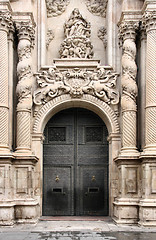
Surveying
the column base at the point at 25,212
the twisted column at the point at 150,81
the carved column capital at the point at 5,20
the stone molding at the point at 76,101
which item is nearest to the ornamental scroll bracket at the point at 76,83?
the stone molding at the point at 76,101

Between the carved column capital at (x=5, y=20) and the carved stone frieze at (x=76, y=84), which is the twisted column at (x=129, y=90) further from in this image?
the carved column capital at (x=5, y=20)

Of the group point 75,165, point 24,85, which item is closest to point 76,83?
point 24,85

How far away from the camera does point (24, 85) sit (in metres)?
14.6

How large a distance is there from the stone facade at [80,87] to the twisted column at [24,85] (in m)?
0.04

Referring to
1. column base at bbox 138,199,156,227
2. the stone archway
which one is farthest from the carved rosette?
column base at bbox 138,199,156,227

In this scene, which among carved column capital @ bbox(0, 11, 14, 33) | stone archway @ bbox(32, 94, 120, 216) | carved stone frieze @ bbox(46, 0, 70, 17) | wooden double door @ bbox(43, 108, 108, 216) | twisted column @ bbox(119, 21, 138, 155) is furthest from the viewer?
carved stone frieze @ bbox(46, 0, 70, 17)

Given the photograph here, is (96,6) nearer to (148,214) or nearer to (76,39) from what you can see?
(76,39)

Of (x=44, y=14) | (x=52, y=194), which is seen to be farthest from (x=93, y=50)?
(x=52, y=194)

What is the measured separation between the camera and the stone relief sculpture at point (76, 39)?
15719 mm

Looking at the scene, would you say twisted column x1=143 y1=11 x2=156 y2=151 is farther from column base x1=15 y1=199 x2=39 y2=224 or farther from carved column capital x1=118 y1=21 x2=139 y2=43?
column base x1=15 y1=199 x2=39 y2=224

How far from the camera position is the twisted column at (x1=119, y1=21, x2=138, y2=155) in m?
14.4

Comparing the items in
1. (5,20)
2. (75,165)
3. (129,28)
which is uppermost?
(5,20)

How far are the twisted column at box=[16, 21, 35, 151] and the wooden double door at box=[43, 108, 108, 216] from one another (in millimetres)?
1501

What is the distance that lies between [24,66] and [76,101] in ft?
7.80
